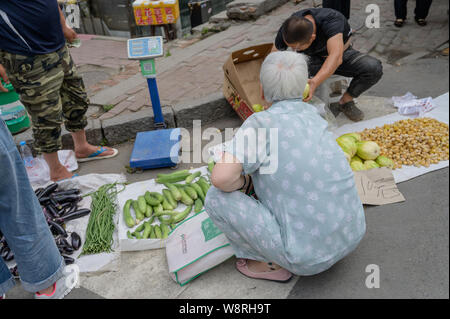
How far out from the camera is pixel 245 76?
14.1ft

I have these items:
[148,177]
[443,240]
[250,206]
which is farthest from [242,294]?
[148,177]

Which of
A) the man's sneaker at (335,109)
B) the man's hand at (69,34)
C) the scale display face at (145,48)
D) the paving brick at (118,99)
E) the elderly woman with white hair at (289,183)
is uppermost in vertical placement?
the man's hand at (69,34)

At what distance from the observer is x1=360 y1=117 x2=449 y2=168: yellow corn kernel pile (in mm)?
3197

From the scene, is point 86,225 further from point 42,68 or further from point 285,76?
point 285,76

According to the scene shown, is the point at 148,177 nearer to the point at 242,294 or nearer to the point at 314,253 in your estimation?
the point at 242,294

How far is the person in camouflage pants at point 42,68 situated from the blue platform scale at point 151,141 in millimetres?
650

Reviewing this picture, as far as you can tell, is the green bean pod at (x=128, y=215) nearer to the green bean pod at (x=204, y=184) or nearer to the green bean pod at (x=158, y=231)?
the green bean pod at (x=158, y=231)

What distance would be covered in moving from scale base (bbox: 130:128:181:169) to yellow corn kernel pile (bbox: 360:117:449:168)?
1962mm

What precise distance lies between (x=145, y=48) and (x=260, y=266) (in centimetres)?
248

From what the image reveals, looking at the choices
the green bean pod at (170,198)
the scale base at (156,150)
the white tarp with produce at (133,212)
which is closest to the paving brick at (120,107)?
the scale base at (156,150)

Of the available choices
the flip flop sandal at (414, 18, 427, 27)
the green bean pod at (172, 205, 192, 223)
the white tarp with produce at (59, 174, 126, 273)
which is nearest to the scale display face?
the white tarp with produce at (59, 174, 126, 273)

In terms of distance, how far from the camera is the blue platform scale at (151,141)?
3.64 meters

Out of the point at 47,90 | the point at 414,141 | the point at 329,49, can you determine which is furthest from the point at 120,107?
the point at 414,141

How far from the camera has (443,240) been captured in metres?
1.49
